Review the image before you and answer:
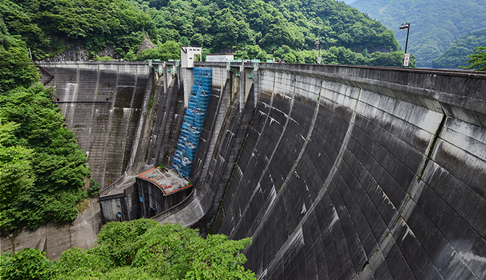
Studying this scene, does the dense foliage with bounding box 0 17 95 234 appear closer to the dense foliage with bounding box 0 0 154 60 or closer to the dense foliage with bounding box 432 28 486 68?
the dense foliage with bounding box 0 0 154 60

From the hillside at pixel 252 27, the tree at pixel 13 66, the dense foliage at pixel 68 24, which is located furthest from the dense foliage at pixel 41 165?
the hillside at pixel 252 27

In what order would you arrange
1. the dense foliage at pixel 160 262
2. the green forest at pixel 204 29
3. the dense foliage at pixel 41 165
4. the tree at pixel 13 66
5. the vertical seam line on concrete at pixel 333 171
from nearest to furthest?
the dense foliage at pixel 160 262 → the vertical seam line on concrete at pixel 333 171 → the dense foliage at pixel 41 165 → the tree at pixel 13 66 → the green forest at pixel 204 29

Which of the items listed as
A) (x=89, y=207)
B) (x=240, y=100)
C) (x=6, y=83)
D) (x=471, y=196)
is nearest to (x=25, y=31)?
(x=6, y=83)

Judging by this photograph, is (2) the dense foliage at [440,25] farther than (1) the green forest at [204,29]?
Yes

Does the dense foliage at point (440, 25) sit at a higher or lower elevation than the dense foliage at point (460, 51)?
higher

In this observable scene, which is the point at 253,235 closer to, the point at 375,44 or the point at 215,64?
the point at 215,64

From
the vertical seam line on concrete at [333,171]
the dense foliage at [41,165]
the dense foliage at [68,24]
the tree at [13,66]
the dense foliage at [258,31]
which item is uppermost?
the dense foliage at [258,31]

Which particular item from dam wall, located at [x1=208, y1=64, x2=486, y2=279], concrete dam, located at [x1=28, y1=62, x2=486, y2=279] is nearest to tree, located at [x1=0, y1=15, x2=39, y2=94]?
concrete dam, located at [x1=28, y1=62, x2=486, y2=279]

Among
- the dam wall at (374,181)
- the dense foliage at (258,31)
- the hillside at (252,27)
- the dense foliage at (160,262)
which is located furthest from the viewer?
the hillside at (252,27)

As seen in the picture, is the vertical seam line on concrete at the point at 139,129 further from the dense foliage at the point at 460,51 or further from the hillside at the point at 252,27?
the dense foliage at the point at 460,51
